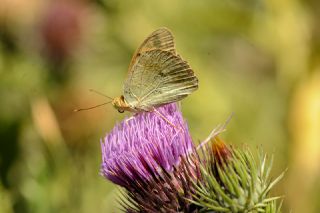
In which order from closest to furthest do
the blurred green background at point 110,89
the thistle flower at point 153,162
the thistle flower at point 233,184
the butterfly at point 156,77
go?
the thistle flower at point 233,184 < the thistle flower at point 153,162 < the butterfly at point 156,77 < the blurred green background at point 110,89

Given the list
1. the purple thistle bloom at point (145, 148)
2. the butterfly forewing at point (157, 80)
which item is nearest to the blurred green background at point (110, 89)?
the butterfly forewing at point (157, 80)

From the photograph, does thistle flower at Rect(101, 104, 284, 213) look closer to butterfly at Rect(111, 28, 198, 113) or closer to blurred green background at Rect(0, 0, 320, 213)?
butterfly at Rect(111, 28, 198, 113)

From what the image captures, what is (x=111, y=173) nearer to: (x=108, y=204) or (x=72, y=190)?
(x=72, y=190)

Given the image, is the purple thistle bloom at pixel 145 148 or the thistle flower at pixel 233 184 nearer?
the thistle flower at pixel 233 184

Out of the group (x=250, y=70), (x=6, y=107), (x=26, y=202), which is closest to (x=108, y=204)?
(x=26, y=202)

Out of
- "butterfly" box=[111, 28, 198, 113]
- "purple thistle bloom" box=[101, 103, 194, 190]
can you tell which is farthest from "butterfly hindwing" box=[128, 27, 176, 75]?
"purple thistle bloom" box=[101, 103, 194, 190]

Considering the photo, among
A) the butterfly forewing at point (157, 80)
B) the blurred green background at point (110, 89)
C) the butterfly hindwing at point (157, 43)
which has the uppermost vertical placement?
the butterfly hindwing at point (157, 43)

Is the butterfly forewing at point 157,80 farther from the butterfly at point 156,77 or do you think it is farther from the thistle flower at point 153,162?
the thistle flower at point 153,162
